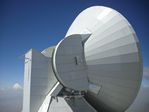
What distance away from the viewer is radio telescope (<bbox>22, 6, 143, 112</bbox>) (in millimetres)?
19719

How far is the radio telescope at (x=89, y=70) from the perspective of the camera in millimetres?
19719

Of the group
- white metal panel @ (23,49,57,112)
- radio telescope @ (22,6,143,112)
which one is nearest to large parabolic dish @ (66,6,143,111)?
radio telescope @ (22,6,143,112)

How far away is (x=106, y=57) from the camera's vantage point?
21234mm

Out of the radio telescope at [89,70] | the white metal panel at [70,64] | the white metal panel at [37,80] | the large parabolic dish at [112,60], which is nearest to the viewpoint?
the white metal panel at [70,64]

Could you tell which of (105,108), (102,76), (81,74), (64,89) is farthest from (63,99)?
(105,108)

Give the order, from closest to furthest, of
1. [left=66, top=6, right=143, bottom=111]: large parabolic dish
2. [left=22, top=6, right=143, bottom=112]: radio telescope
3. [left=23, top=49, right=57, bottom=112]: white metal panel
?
[left=22, top=6, right=143, bottom=112]: radio telescope
[left=23, top=49, right=57, bottom=112]: white metal panel
[left=66, top=6, right=143, bottom=111]: large parabolic dish

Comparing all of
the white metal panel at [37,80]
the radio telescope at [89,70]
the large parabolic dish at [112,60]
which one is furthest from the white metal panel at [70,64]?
the white metal panel at [37,80]

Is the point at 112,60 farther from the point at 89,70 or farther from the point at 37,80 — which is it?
the point at 37,80

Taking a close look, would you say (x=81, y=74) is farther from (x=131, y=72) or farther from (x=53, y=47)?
(x=131, y=72)

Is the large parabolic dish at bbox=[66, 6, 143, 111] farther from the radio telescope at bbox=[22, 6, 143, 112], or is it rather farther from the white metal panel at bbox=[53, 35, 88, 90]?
the white metal panel at bbox=[53, 35, 88, 90]

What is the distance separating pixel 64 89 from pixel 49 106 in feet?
6.07

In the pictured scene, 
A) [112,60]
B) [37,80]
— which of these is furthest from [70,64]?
[112,60]

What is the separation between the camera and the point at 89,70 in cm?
2055

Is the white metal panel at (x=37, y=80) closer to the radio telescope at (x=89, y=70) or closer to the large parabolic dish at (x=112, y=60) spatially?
the radio telescope at (x=89, y=70)
